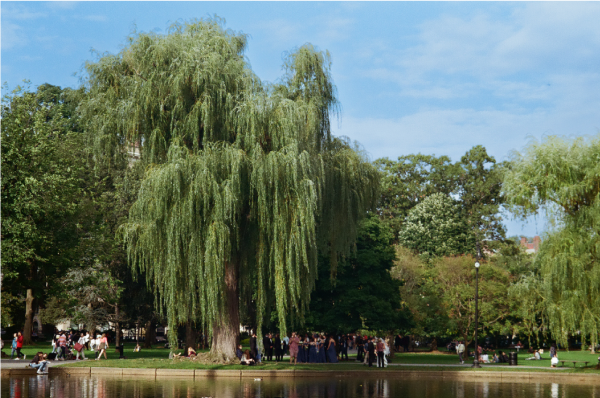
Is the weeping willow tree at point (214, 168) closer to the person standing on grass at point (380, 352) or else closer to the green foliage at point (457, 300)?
the person standing on grass at point (380, 352)

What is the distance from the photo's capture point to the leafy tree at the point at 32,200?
30.3 m

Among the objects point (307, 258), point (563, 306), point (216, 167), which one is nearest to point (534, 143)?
point (563, 306)

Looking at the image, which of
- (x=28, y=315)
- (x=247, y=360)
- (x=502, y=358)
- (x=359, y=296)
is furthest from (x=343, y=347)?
(x=28, y=315)

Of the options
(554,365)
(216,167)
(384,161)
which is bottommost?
(554,365)

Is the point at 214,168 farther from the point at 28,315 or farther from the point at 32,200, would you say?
the point at 28,315

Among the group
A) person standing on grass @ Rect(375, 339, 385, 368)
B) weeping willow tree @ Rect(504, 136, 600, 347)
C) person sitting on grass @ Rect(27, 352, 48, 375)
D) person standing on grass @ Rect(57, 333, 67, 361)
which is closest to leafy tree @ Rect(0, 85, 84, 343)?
person standing on grass @ Rect(57, 333, 67, 361)

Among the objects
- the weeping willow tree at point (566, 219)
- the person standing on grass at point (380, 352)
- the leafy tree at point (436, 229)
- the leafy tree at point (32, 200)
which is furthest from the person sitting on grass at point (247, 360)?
the leafy tree at point (436, 229)

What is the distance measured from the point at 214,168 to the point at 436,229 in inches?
1788

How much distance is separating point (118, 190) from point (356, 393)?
28063 millimetres

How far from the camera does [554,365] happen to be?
3350 cm

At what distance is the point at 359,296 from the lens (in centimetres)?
3678

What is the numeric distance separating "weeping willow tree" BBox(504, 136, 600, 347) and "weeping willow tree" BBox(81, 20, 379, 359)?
1021 cm

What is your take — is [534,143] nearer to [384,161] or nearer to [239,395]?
[239,395]

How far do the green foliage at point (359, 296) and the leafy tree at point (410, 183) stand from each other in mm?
34376
